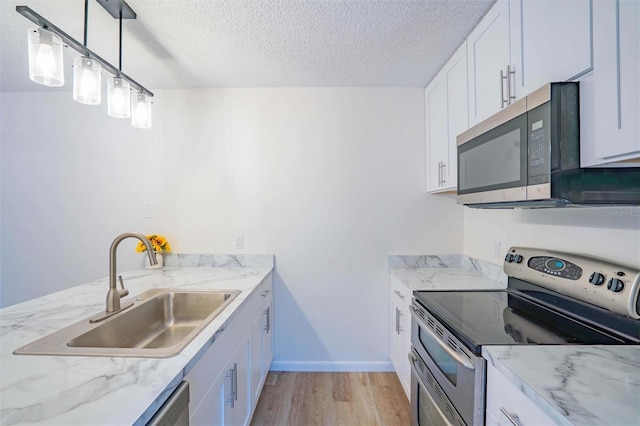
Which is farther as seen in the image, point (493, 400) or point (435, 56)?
point (435, 56)

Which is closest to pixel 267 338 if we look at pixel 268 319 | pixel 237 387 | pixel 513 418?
pixel 268 319

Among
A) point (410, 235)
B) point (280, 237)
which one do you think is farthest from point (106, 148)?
point (410, 235)

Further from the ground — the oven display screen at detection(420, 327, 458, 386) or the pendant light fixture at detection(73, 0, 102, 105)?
the pendant light fixture at detection(73, 0, 102, 105)

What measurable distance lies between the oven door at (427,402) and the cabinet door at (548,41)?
1.26 metres

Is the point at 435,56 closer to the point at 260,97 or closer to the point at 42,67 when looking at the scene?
the point at 260,97

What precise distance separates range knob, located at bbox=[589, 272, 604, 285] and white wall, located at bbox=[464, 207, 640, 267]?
102 mm

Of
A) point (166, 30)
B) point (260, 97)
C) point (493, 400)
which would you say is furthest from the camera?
point (260, 97)

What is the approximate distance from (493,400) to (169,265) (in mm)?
2281

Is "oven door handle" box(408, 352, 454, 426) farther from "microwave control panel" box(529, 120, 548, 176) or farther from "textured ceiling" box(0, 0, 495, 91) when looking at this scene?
"textured ceiling" box(0, 0, 495, 91)

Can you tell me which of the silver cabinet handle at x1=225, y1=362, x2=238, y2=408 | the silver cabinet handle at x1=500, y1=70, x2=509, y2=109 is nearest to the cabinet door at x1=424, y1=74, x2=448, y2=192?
the silver cabinet handle at x1=500, y1=70, x2=509, y2=109

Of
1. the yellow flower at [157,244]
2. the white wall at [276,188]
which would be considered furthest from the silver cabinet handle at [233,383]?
the yellow flower at [157,244]

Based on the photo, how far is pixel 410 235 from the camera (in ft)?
7.66

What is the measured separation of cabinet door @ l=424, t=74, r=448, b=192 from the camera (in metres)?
1.95

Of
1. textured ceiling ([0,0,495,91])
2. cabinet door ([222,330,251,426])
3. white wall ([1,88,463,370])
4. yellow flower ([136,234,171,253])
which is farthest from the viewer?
white wall ([1,88,463,370])
